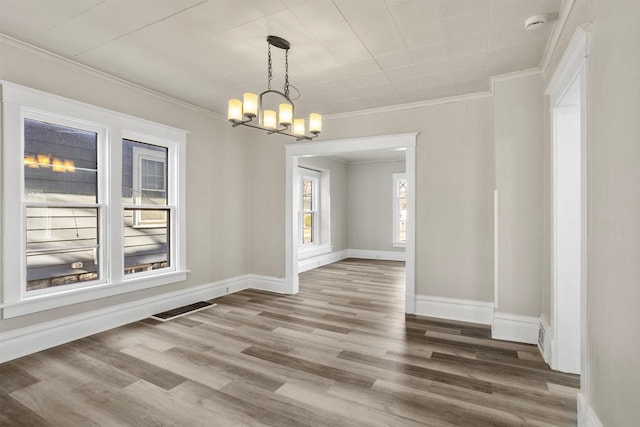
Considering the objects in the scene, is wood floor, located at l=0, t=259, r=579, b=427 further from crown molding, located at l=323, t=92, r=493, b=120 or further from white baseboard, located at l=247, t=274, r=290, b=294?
crown molding, located at l=323, t=92, r=493, b=120

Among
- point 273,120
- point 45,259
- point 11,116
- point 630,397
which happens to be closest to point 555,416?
point 630,397

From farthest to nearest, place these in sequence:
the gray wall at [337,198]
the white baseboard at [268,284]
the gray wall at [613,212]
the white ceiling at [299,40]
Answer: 1. the gray wall at [337,198]
2. the white baseboard at [268,284]
3. the white ceiling at [299,40]
4. the gray wall at [613,212]

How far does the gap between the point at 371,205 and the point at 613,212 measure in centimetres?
741

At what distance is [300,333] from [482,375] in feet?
5.86

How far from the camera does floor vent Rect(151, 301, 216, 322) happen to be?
158 inches

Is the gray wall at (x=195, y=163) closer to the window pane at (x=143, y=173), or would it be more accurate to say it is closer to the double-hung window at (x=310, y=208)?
the window pane at (x=143, y=173)

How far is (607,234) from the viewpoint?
1.58 m

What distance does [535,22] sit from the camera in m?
2.43

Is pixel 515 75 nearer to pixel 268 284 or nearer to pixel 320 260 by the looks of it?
pixel 268 284

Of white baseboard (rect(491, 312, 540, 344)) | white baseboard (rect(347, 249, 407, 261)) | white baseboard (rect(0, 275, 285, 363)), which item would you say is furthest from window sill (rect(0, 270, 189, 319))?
white baseboard (rect(347, 249, 407, 261))

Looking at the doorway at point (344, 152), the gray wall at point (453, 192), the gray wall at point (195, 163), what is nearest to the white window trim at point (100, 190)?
the gray wall at point (195, 163)

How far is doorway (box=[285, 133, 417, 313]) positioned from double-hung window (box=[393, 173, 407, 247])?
4127 mm

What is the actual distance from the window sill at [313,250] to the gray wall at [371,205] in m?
1.21

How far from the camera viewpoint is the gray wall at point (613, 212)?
1320 millimetres
